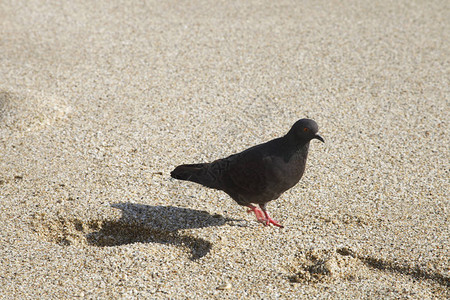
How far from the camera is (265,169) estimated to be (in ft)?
13.2

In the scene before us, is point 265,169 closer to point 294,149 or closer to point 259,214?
point 294,149

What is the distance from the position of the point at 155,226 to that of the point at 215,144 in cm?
145

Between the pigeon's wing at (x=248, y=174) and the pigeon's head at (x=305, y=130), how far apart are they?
12.0 inches

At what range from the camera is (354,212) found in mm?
4422

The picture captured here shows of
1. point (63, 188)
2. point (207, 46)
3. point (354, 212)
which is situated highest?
point (207, 46)

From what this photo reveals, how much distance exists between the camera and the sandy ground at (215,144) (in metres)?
3.76

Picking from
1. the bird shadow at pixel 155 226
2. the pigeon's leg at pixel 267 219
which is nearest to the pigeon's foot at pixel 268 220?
the pigeon's leg at pixel 267 219

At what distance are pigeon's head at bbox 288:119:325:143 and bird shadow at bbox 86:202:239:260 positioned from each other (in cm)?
98

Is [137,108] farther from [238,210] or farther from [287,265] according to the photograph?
[287,265]

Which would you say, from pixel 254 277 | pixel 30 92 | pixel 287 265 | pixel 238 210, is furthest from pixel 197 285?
pixel 30 92

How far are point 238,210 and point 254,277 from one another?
92cm

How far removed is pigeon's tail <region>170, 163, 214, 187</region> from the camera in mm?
4238

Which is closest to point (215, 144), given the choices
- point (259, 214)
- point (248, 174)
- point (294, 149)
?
point (259, 214)

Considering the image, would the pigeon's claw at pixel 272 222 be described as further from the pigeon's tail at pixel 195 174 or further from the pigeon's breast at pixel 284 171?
the pigeon's tail at pixel 195 174
